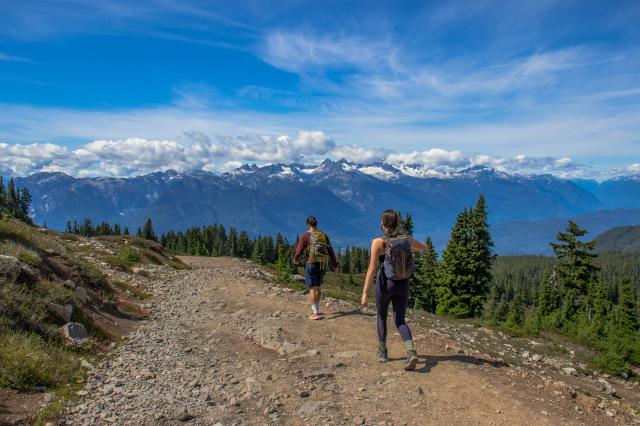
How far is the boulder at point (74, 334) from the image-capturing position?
1015 centimetres

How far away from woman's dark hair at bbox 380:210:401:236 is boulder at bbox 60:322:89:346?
318 inches

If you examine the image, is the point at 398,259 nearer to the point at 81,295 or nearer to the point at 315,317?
the point at 315,317

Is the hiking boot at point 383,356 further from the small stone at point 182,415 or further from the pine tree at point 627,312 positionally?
the pine tree at point 627,312

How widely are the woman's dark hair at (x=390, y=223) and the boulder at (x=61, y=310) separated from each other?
353 inches

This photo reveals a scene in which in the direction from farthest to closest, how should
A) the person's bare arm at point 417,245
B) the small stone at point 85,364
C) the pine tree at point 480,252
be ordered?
1. the pine tree at point 480,252
2. the small stone at point 85,364
3. the person's bare arm at point 417,245

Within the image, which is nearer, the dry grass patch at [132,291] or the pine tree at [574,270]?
the dry grass patch at [132,291]

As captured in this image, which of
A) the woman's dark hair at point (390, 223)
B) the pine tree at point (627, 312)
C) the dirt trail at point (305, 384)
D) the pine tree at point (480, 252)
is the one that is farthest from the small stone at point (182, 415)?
the pine tree at point (627, 312)

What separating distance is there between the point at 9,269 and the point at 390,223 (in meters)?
10.1

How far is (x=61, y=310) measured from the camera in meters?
11.2

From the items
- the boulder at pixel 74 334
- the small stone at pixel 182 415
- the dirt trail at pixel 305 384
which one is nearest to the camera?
the small stone at pixel 182 415

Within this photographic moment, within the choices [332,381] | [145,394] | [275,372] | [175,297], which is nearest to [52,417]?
[145,394]

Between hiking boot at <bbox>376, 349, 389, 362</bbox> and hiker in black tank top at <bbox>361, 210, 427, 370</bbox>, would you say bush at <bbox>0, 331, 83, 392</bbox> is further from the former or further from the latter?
hiking boot at <bbox>376, 349, 389, 362</bbox>

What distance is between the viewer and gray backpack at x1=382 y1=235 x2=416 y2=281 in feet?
28.2

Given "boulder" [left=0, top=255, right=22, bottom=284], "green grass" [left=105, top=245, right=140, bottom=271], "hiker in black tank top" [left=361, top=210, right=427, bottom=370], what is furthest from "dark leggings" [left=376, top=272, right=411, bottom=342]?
"green grass" [left=105, top=245, right=140, bottom=271]
